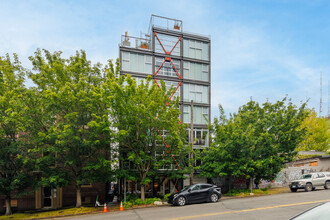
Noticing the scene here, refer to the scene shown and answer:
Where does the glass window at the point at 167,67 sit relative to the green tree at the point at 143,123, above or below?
above

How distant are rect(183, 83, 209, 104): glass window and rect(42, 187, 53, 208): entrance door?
53.2ft

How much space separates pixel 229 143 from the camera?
68.7ft

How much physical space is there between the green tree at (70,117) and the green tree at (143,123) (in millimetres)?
1199

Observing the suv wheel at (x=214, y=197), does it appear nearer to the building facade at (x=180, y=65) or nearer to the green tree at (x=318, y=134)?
the building facade at (x=180, y=65)

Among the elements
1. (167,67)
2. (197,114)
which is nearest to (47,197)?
(197,114)

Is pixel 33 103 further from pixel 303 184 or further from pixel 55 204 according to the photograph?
pixel 303 184

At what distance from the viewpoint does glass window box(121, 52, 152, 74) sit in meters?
25.5

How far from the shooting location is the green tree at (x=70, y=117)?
17125 millimetres

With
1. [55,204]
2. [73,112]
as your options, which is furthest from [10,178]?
[73,112]

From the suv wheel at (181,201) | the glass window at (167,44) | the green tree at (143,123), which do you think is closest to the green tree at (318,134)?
the glass window at (167,44)

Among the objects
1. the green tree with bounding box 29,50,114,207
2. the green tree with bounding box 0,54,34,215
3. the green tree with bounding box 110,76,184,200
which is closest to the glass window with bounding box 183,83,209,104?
the green tree with bounding box 110,76,184,200

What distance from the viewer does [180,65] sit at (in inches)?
1078

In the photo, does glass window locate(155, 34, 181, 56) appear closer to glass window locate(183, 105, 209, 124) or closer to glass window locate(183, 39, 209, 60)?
glass window locate(183, 39, 209, 60)

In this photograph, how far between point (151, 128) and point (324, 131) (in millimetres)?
35227
